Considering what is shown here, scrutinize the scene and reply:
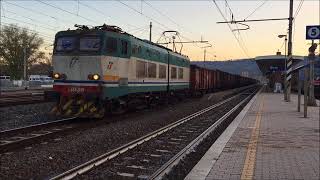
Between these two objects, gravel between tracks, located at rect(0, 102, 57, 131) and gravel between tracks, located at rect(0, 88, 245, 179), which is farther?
gravel between tracks, located at rect(0, 102, 57, 131)

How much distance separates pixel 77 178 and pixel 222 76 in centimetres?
4690

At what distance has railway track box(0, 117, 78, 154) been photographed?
10.5 meters

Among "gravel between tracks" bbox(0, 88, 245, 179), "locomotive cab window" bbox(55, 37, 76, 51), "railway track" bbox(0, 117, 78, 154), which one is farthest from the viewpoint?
"locomotive cab window" bbox(55, 37, 76, 51)

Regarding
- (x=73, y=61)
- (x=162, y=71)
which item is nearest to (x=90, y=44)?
(x=73, y=61)

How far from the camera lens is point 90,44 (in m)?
16.2

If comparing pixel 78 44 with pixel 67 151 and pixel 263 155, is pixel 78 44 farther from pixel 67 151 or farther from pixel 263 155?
pixel 263 155

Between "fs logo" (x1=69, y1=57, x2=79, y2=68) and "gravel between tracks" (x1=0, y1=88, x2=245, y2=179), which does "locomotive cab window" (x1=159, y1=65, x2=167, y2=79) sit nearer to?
"gravel between tracks" (x1=0, y1=88, x2=245, y2=179)

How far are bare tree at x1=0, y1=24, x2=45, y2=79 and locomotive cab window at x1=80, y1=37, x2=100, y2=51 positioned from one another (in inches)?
2171

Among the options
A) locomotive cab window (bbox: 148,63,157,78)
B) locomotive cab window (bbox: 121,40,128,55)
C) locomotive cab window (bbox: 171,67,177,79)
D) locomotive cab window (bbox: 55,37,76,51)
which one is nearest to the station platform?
locomotive cab window (bbox: 121,40,128,55)

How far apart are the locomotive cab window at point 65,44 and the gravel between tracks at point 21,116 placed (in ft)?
8.65

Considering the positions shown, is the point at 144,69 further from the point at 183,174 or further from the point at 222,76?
the point at 222,76

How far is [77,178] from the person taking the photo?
7.55 m

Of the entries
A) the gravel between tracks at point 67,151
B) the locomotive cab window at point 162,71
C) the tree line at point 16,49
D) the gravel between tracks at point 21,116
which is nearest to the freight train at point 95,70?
the gravel between tracks at point 21,116

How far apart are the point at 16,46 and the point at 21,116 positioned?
56.1 m
